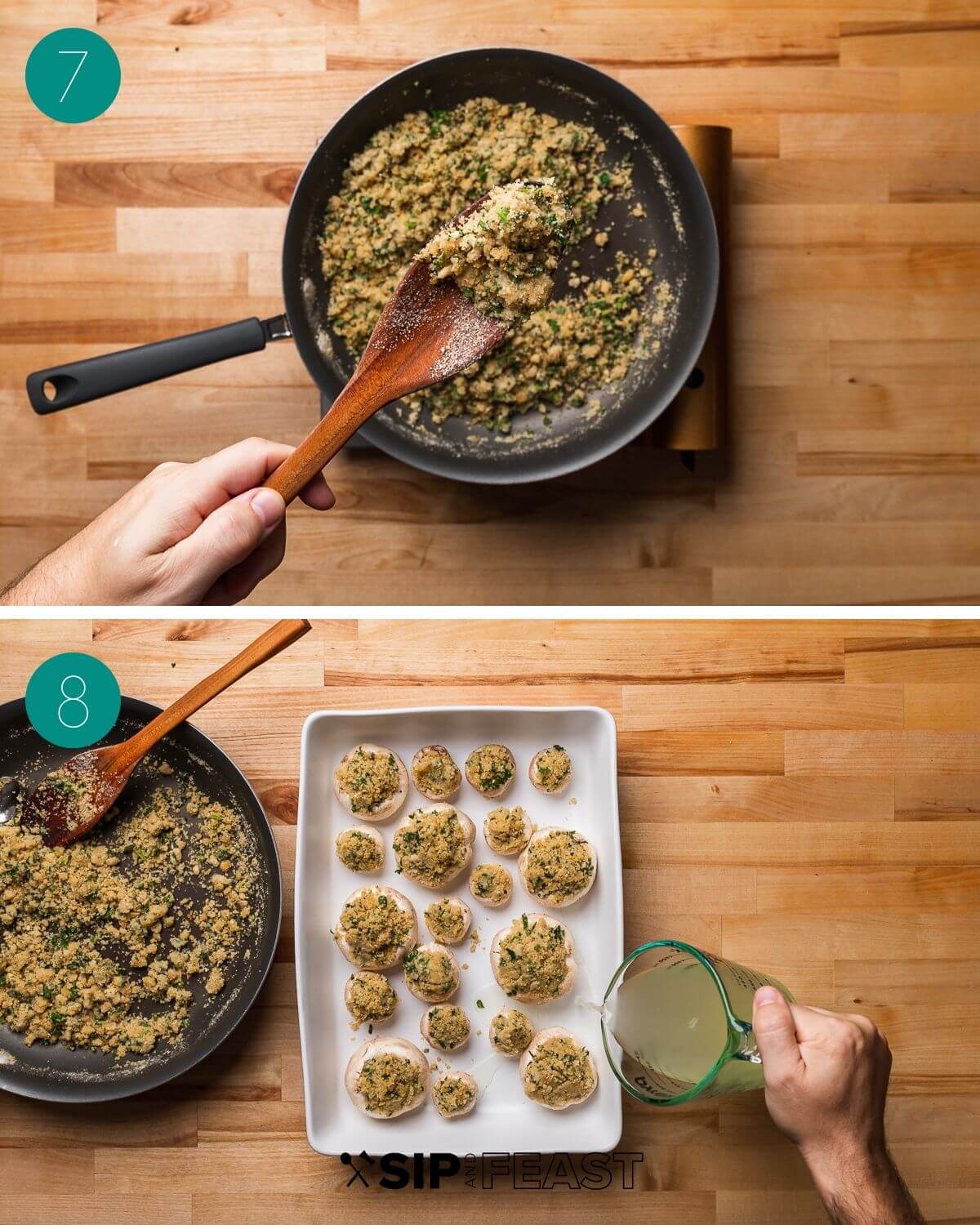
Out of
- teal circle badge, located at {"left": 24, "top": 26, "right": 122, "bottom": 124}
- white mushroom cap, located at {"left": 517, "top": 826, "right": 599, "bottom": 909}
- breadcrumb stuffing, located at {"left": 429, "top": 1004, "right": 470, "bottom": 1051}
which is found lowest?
breadcrumb stuffing, located at {"left": 429, "top": 1004, "right": 470, "bottom": 1051}

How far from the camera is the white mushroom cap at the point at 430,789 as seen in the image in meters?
1.29

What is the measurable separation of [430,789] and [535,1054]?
35 cm

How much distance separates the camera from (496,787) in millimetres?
1278

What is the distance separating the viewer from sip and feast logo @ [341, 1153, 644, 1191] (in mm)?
1271

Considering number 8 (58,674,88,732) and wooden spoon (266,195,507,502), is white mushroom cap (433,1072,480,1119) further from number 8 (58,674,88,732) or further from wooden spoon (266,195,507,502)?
wooden spoon (266,195,507,502)

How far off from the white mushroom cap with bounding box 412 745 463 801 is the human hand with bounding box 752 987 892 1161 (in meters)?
0.45

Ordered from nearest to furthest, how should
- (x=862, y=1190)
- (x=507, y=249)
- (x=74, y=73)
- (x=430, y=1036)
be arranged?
(x=507, y=249), (x=862, y=1190), (x=430, y=1036), (x=74, y=73)

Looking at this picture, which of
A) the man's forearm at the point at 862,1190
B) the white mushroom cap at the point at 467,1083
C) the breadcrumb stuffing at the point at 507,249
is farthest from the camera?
the white mushroom cap at the point at 467,1083

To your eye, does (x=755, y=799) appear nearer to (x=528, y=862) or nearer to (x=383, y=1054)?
(x=528, y=862)

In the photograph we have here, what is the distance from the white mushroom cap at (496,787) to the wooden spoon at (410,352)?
0.44 m

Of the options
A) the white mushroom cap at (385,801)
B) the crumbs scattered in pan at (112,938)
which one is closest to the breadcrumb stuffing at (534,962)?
the white mushroom cap at (385,801)

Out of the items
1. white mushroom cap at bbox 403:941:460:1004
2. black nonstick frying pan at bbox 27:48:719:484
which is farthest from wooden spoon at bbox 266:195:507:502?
white mushroom cap at bbox 403:941:460:1004

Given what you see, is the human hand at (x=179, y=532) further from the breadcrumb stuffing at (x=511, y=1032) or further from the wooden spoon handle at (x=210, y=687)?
the breadcrumb stuffing at (x=511, y=1032)

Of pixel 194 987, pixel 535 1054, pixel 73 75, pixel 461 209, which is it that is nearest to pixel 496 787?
pixel 535 1054
